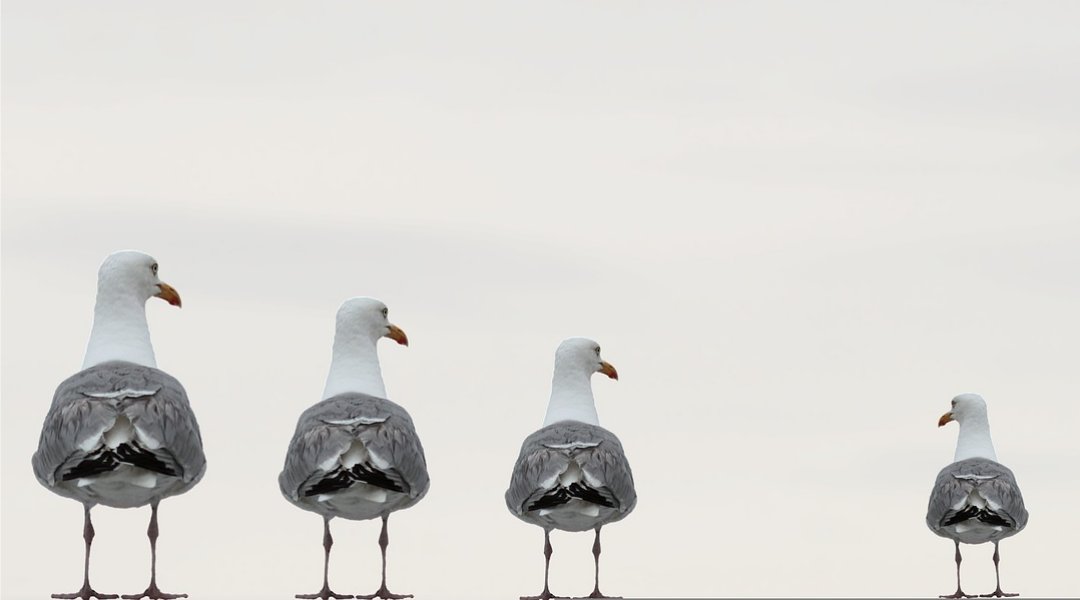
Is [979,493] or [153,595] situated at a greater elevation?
[979,493]

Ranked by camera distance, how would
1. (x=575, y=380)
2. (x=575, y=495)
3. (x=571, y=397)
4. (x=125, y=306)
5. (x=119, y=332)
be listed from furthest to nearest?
(x=575, y=380) → (x=571, y=397) → (x=575, y=495) → (x=125, y=306) → (x=119, y=332)

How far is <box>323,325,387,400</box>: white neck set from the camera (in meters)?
35.7

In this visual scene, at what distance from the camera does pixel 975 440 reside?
43.2m

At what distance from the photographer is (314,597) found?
33.8 metres

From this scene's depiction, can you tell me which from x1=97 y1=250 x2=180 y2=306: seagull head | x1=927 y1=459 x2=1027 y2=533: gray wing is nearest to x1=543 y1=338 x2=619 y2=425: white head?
x1=927 y1=459 x2=1027 y2=533: gray wing

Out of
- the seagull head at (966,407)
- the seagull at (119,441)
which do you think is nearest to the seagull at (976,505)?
the seagull head at (966,407)

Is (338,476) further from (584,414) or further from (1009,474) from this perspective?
(1009,474)

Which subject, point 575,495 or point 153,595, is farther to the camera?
point 575,495

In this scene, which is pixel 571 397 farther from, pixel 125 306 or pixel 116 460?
pixel 116 460

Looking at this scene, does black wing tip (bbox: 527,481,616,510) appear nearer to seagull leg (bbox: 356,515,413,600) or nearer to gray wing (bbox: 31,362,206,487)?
seagull leg (bbox: 356,515,413,600)

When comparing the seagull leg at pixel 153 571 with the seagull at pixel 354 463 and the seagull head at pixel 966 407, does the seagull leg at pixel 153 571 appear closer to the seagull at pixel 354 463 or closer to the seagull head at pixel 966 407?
the seagull at pixel 354 463

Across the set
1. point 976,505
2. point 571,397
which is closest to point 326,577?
point 571,397

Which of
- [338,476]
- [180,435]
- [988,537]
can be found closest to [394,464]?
[338,476]

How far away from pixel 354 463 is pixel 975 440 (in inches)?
584
